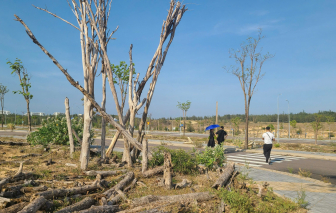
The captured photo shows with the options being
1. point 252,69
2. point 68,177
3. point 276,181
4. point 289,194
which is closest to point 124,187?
point 68,177

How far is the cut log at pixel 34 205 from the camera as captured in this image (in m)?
3.89

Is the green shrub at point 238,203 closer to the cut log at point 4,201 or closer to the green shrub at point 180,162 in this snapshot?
the green shrub at point 180,162

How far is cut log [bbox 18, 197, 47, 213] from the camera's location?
3.89 metres

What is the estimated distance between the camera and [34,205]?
13.3ft

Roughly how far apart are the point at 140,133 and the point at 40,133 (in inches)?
283

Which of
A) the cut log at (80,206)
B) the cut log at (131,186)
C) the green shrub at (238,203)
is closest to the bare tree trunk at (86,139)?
the cut log at (131,186)

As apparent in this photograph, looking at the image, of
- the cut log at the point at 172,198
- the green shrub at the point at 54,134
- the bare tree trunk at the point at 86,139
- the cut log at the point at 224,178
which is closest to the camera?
the cut log at the point at 172,198

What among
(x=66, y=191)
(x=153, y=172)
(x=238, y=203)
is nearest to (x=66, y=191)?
(x=66, y=191)

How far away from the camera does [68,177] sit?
649 centimetres

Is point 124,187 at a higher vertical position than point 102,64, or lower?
lower

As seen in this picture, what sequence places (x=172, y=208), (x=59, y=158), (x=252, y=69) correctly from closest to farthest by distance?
(x=172, y=208) < (x=59, y=158) < (x=252, y=69)

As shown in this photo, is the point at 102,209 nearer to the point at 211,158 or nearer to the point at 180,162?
the point at 180,162

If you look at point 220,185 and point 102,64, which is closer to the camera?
point 220,185

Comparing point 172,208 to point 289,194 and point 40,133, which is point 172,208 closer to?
point 289,194
